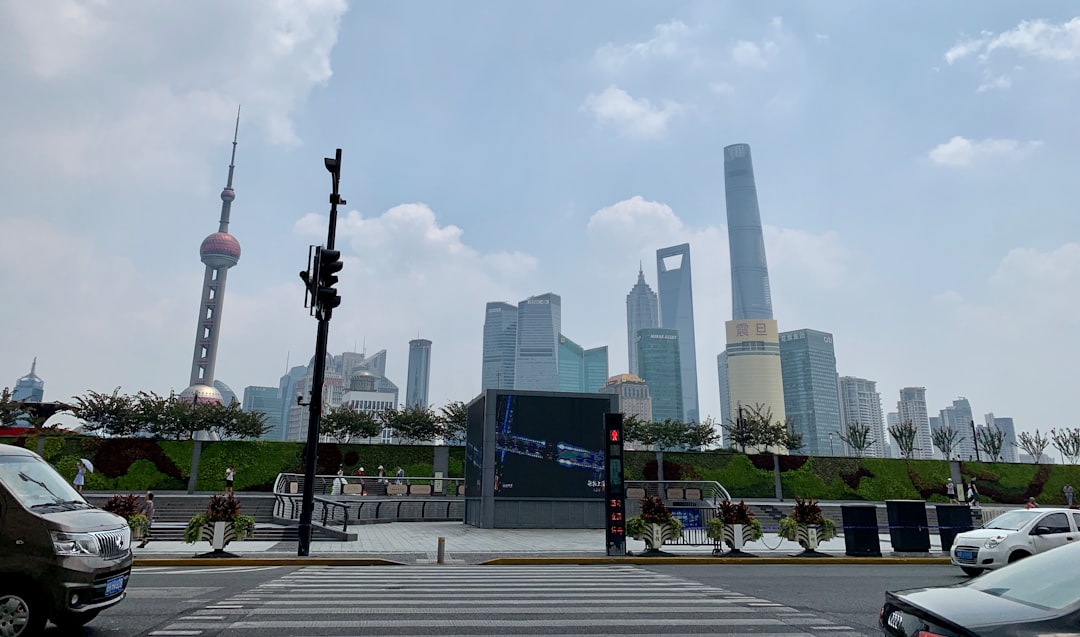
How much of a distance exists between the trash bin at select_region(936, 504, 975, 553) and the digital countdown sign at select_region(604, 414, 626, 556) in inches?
403

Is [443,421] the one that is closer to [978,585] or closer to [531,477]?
[531,477]

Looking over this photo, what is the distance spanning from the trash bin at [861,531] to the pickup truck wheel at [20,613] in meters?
18.0

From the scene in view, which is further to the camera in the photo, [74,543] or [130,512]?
[130,512]

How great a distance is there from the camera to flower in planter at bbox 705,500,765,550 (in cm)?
1847

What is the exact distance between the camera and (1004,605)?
13.3ft

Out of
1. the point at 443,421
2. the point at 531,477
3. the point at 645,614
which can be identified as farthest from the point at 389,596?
the point at 443,421

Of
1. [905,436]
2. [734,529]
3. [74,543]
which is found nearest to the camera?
[74,543]

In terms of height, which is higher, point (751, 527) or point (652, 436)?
point (652, 436)

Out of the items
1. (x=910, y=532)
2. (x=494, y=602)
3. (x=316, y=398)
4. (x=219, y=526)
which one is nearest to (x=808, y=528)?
(x=910, y=532)

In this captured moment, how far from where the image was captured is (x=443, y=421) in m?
55.7

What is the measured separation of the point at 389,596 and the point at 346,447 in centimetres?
3579

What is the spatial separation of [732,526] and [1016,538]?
21.8 feet

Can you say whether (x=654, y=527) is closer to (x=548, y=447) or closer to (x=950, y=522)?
(x=548, y=447)

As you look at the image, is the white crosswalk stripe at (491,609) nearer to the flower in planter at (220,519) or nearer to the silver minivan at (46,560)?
the silver minivan at (46,560)
